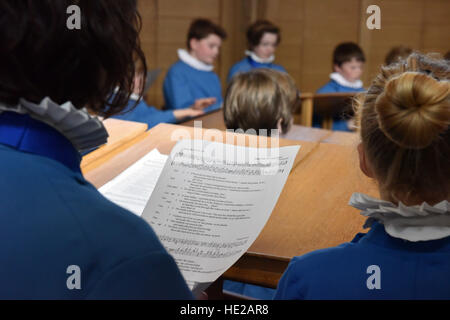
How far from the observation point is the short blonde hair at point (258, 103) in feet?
7.13

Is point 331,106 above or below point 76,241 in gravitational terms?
below

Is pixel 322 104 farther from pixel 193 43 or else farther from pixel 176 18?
pixel 176 18

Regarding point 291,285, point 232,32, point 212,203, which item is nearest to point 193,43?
point 232,32

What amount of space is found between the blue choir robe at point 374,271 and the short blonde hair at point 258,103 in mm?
1298

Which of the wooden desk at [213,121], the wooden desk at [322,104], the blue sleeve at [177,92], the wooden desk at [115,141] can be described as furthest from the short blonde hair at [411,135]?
the blue sleeve at [177,92]

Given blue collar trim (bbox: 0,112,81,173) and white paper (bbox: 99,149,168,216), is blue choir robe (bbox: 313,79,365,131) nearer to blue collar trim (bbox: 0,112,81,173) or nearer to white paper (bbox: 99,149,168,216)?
white paper (bbox: 99,149,168,216)

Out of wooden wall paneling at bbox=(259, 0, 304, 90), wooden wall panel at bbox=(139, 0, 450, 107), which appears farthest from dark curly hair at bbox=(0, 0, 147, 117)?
wooden wall paneling at bbox=(259, 0, 304, 90)

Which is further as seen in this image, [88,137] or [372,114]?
[372,114]

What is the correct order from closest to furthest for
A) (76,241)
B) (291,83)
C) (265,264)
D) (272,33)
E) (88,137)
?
(76,241) → (88,137) → (265,264) → (291,83) → (272,33)

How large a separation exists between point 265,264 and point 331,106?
2.93 metres

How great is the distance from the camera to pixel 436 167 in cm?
87

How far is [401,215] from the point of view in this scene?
880mm
